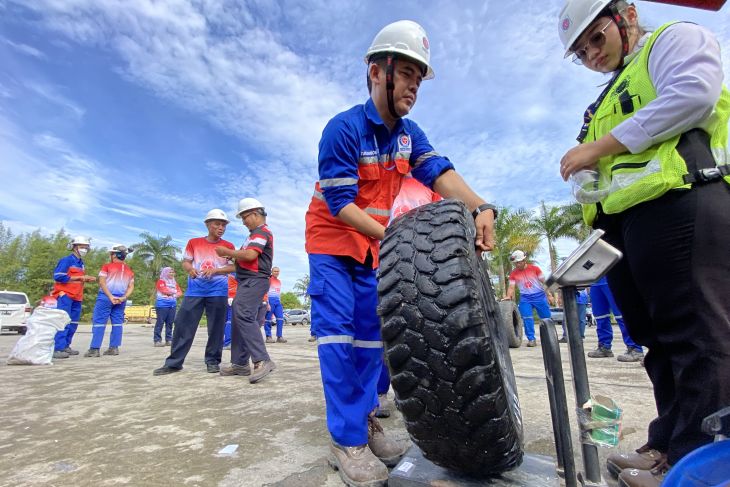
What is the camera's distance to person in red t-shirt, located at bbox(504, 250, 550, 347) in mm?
7852

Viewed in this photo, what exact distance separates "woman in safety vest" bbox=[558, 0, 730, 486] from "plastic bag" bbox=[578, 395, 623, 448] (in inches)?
19.1

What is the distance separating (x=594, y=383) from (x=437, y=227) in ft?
9.30

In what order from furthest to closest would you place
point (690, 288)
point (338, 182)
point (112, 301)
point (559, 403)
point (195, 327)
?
point (112, 301) → point (195, 327) → point (338, 182) → point (690, 288) → point (559, 403)

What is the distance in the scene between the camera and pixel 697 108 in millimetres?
1323

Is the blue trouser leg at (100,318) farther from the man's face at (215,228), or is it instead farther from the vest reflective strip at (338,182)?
the vest reflective strip at (338,182)

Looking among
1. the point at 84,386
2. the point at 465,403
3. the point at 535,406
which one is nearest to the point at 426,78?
the point at 465,403

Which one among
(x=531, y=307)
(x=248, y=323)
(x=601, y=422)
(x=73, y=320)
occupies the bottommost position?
(x=601, y=422)

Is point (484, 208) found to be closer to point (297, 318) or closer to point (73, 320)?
point (73, 320)

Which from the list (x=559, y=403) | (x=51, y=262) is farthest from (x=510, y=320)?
(x=51, y=262)

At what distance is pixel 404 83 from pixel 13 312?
20520mm

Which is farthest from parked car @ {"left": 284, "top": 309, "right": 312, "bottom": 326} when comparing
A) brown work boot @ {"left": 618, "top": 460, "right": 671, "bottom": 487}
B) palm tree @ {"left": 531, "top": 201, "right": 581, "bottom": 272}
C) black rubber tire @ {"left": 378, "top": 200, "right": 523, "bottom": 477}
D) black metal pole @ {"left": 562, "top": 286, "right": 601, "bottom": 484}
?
black metal pole @ {"left": 562, "top": 286, "right": 601, "bottom": 484}

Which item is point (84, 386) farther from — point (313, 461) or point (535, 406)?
point (535, 406)

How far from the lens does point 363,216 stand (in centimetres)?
183

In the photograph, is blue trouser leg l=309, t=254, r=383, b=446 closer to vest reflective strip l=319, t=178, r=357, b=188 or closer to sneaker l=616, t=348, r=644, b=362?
vest reflective strip l=319, t=178, r=357, b=188
